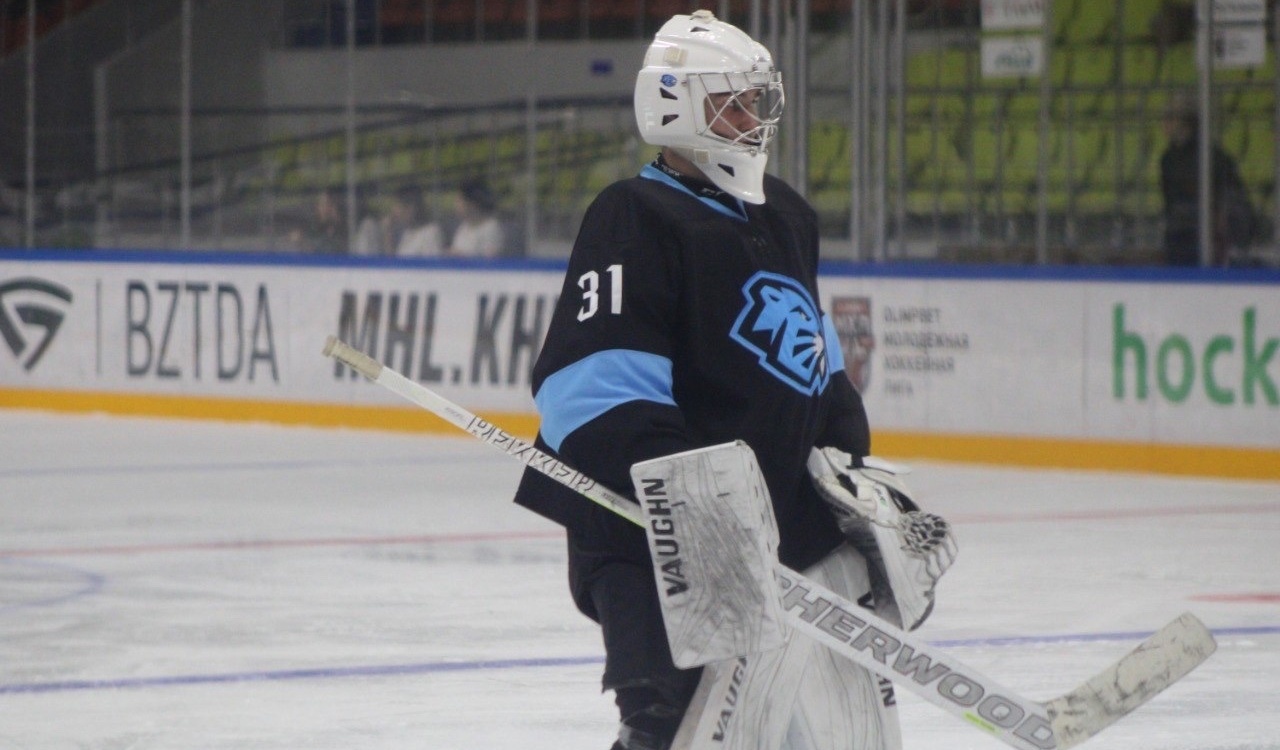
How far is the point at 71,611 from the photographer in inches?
222

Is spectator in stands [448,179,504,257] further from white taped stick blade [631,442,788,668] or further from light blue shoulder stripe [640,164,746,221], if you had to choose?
white taped stick blade [631,442,788,668]

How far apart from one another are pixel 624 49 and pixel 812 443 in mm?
10807

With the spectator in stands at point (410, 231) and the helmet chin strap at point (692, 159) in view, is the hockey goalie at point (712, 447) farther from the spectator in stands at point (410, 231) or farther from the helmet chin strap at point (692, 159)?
the spectator in stands at point (410, 231)

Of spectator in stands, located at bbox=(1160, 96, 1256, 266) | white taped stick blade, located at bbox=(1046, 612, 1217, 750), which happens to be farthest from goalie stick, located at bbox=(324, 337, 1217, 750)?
spectator in stands, located at bbox=(1160, 96, 1256, 266)

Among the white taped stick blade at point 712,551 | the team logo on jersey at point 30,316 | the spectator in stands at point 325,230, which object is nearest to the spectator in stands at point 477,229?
the spectator in stands at point 325,230

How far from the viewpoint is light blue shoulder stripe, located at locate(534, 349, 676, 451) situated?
8.37 ft

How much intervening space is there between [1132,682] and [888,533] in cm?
37

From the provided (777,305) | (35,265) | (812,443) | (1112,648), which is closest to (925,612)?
(812,443)

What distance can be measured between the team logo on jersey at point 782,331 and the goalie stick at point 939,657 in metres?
0.24

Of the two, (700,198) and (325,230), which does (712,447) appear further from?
(325,230)

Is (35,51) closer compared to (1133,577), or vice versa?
(1133,577)

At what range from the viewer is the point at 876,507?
107 inches

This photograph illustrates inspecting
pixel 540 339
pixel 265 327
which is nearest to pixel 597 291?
pixel 540 339

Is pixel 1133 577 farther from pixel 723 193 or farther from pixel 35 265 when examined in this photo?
pixel 35 265
